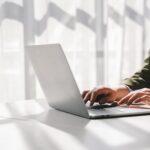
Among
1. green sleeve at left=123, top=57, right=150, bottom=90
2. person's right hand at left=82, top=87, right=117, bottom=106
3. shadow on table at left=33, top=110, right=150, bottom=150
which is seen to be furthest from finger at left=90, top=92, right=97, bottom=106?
green sleeve at left=123, top=57, right=150, bottom=90

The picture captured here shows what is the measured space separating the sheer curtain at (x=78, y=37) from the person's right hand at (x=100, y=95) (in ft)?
3.32

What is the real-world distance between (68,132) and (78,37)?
5.32 ft

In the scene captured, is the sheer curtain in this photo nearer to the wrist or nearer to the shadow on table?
the wrist

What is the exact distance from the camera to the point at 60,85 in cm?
102

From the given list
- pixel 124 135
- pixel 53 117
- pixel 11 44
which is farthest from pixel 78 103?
pixel 11 44

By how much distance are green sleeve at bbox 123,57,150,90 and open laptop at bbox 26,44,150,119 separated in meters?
0.52

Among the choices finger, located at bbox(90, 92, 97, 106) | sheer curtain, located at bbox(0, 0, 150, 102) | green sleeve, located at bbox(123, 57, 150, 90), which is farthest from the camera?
sheer curtain, located at bbox(0, 0, 150, 102)

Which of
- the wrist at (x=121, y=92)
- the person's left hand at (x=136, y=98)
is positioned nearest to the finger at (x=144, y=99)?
the person's left hand at (x=136, y=98)

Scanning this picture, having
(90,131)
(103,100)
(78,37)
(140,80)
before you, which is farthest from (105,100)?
(78,37)

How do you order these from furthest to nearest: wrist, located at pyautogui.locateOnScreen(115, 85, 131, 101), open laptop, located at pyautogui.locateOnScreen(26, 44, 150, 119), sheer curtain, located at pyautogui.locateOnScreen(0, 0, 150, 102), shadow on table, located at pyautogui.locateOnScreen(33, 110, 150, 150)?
sheer curtain, located at pyautogui.locateOnScreen(0, 0, 150, 102), wrist, located at pyautogui.locateOnScreen(115, 85, 131, 101), open laptop, located at pyautogui.locateOnScreen(26, 44, 150, 119), shadow on table, located at pyautogui.locateOnScreen(33, 110, 150, 150)

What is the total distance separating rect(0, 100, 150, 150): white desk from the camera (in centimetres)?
68

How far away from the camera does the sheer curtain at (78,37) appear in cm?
213

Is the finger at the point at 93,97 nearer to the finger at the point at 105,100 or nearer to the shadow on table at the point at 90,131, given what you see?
the finger at the point at 105,100

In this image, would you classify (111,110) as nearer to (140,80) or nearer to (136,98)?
(136,98)
